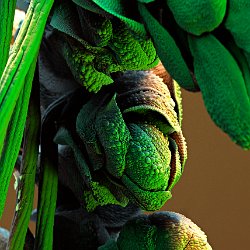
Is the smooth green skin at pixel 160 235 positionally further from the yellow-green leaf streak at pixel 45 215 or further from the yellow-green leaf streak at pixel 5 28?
the yellow-green leaf streak at pixel 5 28

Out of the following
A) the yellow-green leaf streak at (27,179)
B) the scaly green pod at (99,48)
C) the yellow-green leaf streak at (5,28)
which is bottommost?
the yellow-green leaf streak at (27,179)

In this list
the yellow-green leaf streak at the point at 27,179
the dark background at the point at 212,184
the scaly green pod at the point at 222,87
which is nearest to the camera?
the scaly green pod at the point at 222,87

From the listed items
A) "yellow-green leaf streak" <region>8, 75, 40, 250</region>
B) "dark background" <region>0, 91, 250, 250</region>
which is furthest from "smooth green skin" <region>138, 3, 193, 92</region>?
"dark background" <region>0, 91, 250, 250</region>

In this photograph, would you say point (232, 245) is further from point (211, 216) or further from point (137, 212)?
point (137, 212)

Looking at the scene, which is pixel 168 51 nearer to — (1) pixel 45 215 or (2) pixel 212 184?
(1) pixel 45 215

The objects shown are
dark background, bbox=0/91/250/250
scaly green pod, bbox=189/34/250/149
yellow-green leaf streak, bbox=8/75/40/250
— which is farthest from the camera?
dark background, bbox=0/91/250/250

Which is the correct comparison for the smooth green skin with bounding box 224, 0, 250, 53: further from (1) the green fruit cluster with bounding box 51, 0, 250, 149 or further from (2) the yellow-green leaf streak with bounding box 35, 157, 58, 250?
(2) the yellow-green leaf streak with bounding box 35, 157, 58, 250

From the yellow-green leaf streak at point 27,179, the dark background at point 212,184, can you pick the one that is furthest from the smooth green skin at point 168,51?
the dark background at point 212,184
